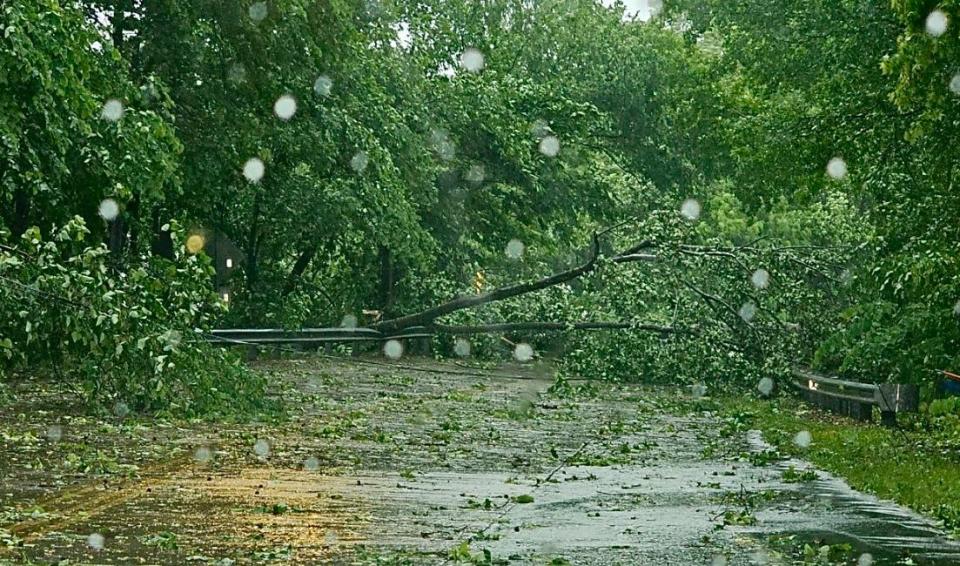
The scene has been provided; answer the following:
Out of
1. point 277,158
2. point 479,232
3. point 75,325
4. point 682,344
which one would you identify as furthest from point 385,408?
point 479,232

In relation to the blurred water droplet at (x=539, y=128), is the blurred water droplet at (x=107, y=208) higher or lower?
lower

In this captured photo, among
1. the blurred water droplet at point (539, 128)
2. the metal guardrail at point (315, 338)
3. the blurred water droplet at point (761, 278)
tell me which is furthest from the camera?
the blurred water droplet at point (539, 128)

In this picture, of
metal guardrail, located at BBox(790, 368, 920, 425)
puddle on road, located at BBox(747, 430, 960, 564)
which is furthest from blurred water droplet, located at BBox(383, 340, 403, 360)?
puddle on road, located at BBox(747, 430, 960, 564)

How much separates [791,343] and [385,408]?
6002mm

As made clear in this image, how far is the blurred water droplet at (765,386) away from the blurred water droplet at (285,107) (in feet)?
27.5

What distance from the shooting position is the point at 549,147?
39281 mm

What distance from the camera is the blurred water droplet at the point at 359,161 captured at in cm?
2791

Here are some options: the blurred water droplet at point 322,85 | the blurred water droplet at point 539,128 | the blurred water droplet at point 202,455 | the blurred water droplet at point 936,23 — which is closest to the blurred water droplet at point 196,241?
the blurred water droplet at point 322,85

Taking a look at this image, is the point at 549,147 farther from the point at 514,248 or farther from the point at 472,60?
the point at 472,60

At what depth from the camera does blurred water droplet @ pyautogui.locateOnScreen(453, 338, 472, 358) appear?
1561 inches

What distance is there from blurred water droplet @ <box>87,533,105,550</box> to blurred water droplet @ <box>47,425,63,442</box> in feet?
21.4

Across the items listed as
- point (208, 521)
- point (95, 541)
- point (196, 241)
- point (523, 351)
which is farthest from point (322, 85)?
point (95, 541)

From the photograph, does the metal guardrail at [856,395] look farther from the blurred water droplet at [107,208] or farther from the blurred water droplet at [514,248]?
the blurred water droplet at [514,248]

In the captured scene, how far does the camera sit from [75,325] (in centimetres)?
1507
